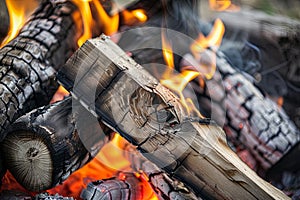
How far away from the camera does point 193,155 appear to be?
1.38 meters

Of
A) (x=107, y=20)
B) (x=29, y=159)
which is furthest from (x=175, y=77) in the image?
(x=29, y=159)

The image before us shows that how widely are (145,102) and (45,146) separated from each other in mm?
351

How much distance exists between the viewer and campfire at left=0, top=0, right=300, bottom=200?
4.63 ft

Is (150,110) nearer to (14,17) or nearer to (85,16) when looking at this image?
(85,16)

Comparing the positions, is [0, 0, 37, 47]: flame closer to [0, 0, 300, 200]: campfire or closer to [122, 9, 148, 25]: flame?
[0, 0, 300, 200]: campfire

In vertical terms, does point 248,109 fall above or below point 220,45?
below

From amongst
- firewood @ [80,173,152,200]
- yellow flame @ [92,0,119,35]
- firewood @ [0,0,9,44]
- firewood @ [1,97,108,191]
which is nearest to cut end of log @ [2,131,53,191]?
firewood @ [1,97,108,191]

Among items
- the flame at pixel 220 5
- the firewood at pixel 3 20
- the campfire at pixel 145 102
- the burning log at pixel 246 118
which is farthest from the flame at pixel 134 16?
the firewood at pixel 3 20

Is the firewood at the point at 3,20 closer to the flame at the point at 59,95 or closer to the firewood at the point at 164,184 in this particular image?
the flame at the point at 59,95

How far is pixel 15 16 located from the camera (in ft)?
6.86

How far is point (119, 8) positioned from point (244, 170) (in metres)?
0.97

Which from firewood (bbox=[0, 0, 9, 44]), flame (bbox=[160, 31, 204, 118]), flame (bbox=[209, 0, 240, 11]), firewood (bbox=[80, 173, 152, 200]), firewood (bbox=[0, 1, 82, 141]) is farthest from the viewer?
flame (bbox=[209, 0, 240, 11])

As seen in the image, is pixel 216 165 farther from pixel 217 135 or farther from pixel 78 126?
pixel 78 126

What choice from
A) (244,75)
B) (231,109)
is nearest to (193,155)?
(231,109)
